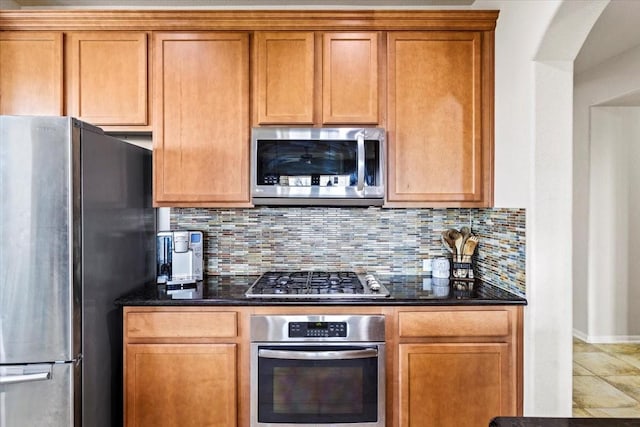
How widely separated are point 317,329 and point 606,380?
2.62 metres

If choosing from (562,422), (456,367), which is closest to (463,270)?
(456,367)

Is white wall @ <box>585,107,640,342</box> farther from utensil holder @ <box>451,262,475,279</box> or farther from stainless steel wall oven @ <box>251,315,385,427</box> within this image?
stainless steel wall oven @ <box>251,315,385,427</box>

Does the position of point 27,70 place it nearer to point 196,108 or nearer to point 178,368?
point 196,108

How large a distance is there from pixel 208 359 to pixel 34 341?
2.40 feet

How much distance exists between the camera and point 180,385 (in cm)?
195

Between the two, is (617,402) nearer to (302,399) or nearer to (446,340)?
(446,340)

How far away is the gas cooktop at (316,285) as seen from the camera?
2.00 m

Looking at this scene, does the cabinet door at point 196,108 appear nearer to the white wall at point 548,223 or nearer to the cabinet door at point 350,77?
the cabinet door at point 350,77

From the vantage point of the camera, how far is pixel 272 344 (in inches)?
76.7

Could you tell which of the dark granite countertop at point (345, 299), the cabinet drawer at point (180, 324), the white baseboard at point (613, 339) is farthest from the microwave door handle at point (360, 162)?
the white baseboard at point (613, 339)

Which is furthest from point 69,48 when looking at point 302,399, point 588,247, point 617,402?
point 588,247

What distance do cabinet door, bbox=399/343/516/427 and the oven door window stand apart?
6.6 inches

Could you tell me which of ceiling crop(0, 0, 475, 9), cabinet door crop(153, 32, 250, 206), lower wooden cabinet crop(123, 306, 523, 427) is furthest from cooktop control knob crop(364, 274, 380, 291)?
ceiling crop(0, 0, 475, 9)

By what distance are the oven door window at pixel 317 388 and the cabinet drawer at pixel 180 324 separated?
21cm
